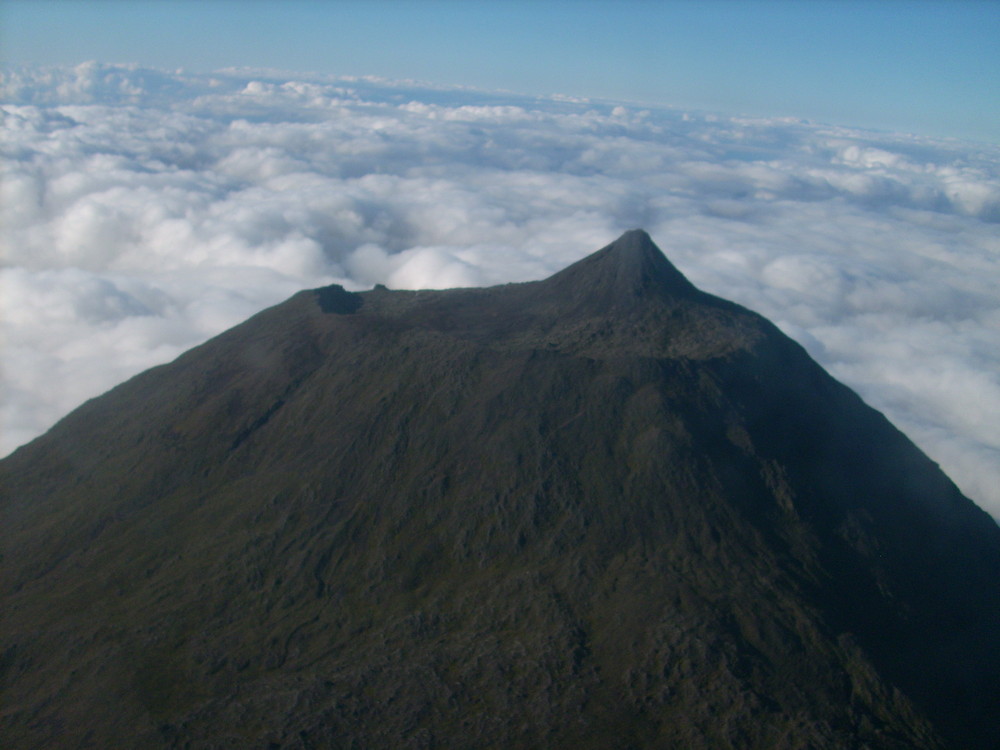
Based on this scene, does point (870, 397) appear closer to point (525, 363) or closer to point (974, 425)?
point (974, 425)

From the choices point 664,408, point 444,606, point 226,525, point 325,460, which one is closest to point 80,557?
point 226,525

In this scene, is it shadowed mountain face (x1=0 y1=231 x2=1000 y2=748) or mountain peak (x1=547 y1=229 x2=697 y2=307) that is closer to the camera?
shadowed mountain face (x1=0 y1=231 x2=1000 y2=748)

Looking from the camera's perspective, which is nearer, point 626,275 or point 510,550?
point 510,550

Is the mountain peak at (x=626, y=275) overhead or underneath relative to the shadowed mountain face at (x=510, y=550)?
overhead

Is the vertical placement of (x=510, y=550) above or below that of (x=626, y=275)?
below

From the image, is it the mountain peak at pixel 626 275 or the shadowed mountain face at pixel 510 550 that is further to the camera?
the mountain peak at pixel 626 275
